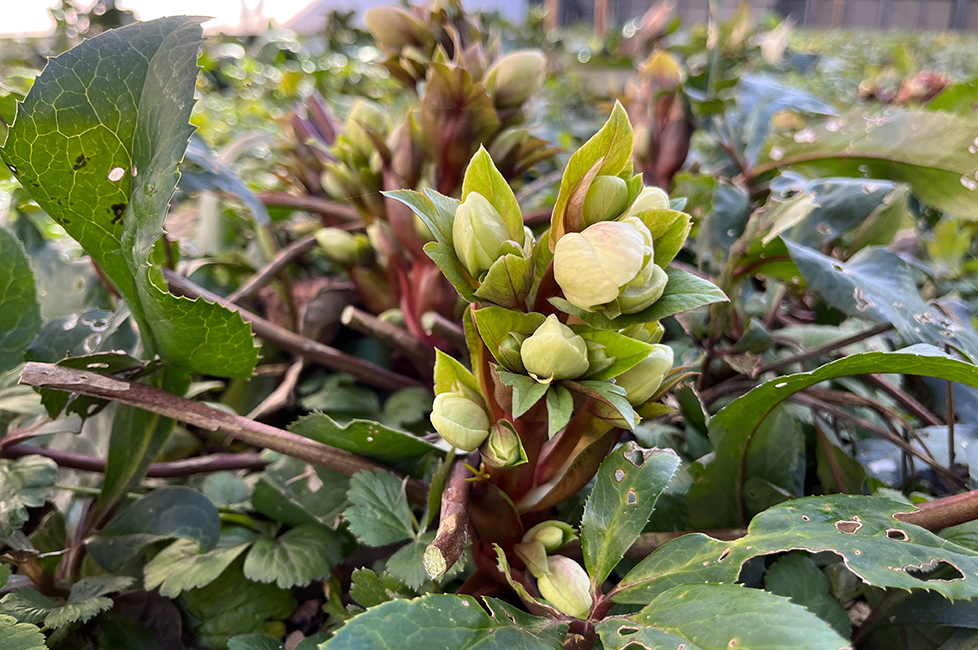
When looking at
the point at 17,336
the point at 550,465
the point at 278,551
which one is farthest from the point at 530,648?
the point at 17,336

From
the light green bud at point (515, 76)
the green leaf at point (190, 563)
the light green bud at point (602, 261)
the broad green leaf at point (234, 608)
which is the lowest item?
the broad green leaf at point (234, 608)

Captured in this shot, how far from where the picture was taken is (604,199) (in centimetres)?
33

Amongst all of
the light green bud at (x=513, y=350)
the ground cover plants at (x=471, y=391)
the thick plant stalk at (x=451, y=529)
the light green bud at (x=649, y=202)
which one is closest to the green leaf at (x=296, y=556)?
the ground cover plants at (x=471, y=391)

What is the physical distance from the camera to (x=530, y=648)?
13.0 inches

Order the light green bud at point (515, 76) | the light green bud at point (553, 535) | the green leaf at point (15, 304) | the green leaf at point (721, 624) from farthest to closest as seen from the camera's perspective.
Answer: the light green bud at point (515, 76), the green leaf at point (15, 304), the light green bud at point (553, 535), the green leaf at point (721, 624)

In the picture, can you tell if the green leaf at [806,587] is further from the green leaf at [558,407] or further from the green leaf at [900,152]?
the green leaf at [900,152]

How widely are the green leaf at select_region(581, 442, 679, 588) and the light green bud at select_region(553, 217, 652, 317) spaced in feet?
0.36

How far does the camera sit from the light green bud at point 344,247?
697 millimetres

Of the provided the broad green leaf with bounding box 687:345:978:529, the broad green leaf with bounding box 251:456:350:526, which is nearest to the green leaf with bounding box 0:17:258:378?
the broad green leaf with bounding box 251:456:350:526

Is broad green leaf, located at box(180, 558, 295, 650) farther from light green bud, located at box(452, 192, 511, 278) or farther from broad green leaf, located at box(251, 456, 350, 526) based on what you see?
light green bud, located at box(452, 192, 511, 278)

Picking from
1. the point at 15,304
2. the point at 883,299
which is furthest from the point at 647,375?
the point at 15,304

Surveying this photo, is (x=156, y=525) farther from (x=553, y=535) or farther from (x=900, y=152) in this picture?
(x=900, y=152)

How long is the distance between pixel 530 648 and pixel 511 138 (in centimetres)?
45

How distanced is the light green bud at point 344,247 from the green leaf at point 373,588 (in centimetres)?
39
